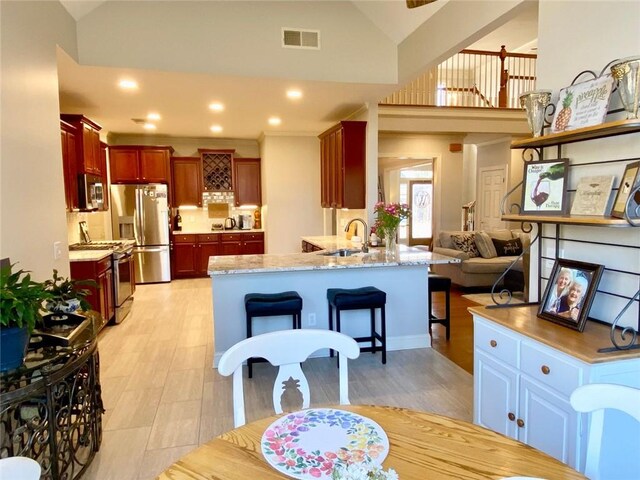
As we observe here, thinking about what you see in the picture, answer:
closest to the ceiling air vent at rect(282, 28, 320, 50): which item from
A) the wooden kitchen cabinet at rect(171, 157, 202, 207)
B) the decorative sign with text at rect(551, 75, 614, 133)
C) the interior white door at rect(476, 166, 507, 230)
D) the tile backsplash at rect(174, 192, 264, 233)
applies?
Answer: the decorative sign with text at rect(551, 75, 614, 133)

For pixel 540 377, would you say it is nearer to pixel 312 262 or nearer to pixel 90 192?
pixel 312 262

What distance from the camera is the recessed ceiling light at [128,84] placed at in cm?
427

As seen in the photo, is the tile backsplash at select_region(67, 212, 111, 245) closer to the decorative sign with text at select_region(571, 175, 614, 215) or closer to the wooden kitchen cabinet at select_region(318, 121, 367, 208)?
the wooden kitchen cabinet at select_region(318, 121, 367, 208)

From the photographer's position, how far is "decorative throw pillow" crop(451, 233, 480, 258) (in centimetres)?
678

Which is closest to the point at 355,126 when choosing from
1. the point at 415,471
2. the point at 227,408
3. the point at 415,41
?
the point at 415,41

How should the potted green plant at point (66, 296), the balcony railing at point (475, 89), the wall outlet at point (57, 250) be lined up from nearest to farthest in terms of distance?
the potted green plant at point (66, 296) → the wall outlet at point (57, 250) → the balcony railing at point (475, 89)

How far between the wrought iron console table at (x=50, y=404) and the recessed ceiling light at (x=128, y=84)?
3.04 meters

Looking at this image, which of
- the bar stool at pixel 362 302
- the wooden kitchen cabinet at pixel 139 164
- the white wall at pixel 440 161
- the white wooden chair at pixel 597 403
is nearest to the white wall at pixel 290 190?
the white wall at pixel 440 161

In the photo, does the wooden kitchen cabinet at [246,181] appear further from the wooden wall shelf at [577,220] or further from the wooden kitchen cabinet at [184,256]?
the wooden wall shelf at [577,220]

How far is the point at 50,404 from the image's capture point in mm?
1861

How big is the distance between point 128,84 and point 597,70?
4250 millimetres

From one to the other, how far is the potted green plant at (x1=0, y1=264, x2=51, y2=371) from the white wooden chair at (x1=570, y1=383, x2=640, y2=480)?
6.88 ft

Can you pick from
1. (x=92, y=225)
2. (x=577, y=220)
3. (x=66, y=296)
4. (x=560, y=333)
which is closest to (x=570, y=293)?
(x=560, y=333)

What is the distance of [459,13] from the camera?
3371 mm
